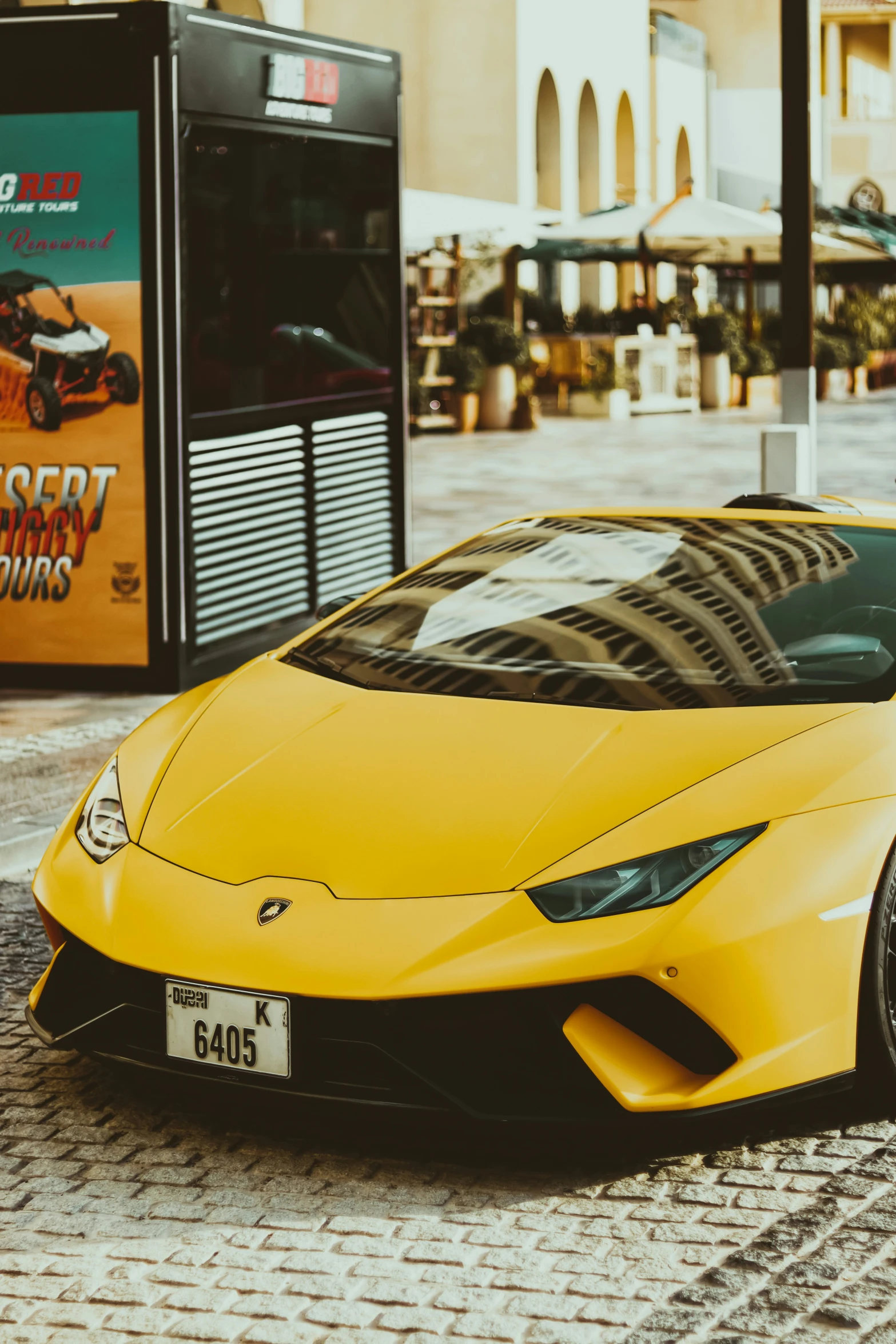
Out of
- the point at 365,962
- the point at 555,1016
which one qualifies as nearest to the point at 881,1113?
the point at 555,1016

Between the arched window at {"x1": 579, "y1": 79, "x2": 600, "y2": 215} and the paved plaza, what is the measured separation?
39040 mm

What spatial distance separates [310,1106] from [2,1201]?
60 cm

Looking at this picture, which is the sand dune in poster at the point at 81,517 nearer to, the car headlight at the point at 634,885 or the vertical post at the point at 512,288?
the car headlight at the point at 634,885

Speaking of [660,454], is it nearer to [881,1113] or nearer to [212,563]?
[212,563]

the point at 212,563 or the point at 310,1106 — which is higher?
the point at 212,563

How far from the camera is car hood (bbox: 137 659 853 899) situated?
140 inches

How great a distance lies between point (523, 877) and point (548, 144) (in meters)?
37.3

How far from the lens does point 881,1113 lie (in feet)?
12.6

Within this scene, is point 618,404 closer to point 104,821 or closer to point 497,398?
point 497,398

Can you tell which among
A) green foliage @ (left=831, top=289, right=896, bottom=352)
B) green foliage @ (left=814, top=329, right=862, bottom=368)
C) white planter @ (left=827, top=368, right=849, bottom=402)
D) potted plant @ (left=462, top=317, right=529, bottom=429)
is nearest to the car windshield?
potted plant @ (left=462, top=317, right=529, bottom=429)

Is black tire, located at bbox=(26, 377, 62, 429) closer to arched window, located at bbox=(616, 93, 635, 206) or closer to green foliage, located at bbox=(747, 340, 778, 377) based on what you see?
green foliage, located at bbox=(747, 340, 778, 377)

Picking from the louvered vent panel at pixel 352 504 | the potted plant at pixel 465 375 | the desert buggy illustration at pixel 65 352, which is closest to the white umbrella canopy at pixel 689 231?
the potted plant at pixel 465 375

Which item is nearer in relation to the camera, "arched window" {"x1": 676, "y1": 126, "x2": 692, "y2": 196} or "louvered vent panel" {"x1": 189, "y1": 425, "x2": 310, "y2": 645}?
"louvered vent panel" {"x1": 189, "y1": 425, "x2": 310, "y2": 645}

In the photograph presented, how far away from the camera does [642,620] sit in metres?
4.50
